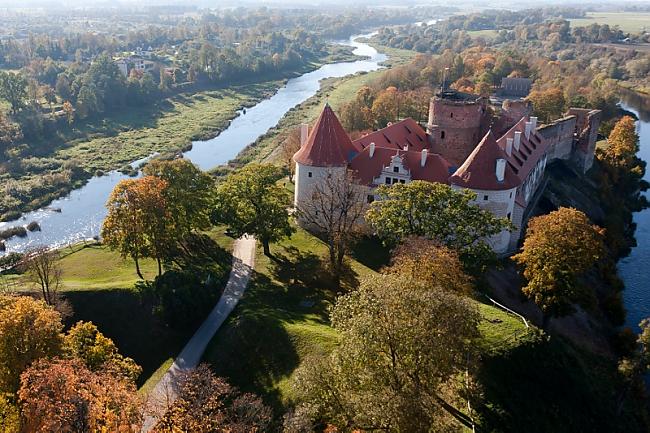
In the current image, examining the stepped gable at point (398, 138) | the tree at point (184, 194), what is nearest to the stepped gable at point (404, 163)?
the stepped gable at point (398, 138)

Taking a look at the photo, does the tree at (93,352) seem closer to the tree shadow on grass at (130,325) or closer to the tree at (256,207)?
the tree shadow on grass at (130,325)

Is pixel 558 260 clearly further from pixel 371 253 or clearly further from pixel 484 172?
pixel 371 253

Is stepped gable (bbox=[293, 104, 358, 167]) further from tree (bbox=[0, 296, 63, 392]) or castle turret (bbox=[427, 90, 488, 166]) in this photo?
tree (bbox=[0, 296, 63, 392])

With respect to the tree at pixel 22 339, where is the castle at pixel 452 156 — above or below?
above

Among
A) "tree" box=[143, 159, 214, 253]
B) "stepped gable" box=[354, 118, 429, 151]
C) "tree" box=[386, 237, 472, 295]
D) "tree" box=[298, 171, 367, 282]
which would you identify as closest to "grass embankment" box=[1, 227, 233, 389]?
"tree" box=[143, 159, 214, 253]

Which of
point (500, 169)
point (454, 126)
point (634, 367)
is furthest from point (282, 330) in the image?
point (454, 126)

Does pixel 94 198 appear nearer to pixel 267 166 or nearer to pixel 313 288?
pixel 267 166
